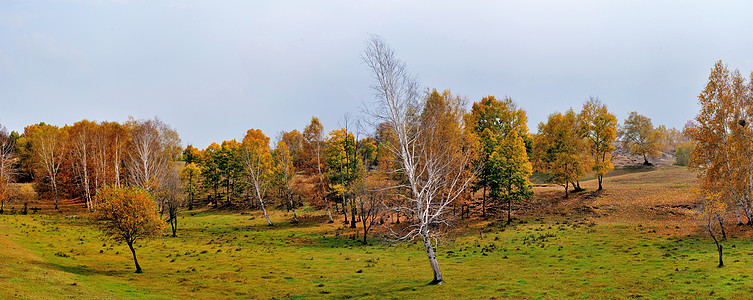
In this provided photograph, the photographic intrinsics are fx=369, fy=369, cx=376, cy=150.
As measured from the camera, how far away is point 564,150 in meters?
55.8

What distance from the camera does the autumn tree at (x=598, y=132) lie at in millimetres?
54469

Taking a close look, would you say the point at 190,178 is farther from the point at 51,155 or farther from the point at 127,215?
the point at 127,215

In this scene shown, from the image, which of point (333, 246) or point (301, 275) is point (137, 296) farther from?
point (333, 246)

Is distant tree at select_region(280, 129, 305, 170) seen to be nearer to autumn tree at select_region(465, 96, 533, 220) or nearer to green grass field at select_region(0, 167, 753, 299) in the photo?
green grass field at select_region(0, 167, 753, 299)

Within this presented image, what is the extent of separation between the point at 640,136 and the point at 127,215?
304 ft

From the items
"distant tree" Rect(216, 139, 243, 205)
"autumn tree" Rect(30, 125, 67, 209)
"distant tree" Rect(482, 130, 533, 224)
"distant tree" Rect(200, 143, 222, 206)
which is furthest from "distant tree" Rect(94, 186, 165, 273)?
"distant tree" Rect(200, 143, 222, 206)

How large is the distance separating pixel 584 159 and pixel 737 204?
2157 cm

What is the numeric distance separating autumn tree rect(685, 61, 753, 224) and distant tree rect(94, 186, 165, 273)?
158 ft

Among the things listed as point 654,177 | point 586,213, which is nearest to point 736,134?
point 586,213

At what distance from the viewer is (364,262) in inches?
1196

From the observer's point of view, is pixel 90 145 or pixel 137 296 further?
pixel 90 145

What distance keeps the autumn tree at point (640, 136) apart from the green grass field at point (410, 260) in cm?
3102

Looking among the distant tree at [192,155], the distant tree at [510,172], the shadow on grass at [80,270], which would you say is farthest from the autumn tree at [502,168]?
the distant tree at [192,155]

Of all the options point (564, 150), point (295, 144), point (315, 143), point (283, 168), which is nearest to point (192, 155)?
point (295, 144)
